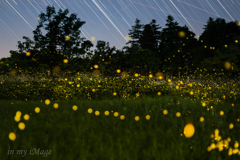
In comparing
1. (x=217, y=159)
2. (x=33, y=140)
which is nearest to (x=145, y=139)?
(x=217, y=159)

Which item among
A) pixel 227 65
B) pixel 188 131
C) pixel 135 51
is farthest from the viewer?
pixel 135 51

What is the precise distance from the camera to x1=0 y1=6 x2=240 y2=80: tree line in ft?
51.5

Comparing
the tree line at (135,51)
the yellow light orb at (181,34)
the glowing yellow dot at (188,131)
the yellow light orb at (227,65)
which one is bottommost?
the glowing yellow dot at (188,131)

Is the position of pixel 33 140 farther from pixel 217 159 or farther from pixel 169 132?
pixel 217 159

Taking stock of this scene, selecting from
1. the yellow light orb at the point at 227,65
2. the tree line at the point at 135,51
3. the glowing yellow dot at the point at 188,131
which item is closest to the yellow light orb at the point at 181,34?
the tree line at the point at 135,51

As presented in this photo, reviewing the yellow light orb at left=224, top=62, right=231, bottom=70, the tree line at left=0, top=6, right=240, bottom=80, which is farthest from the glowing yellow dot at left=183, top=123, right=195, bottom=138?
the yellow light orb at left=224, top=62, right=231, bottom=70

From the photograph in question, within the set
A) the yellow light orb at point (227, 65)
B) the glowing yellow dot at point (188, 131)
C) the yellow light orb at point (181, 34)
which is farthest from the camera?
the yellow light orb at point (181, 34)

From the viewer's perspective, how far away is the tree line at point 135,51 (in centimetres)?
1569

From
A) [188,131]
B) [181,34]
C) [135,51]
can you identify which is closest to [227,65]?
[135,51]

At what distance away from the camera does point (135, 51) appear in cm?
2556

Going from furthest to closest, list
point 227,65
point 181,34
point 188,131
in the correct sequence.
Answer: point 181,34, point 227,65, point 188,131

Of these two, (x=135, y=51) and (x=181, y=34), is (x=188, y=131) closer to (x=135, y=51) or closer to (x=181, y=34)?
(x=135, y=51)

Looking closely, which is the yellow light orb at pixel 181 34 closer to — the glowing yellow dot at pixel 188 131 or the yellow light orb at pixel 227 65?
the yellow light orb at pixel 227 65

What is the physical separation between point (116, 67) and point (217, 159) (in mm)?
25683
